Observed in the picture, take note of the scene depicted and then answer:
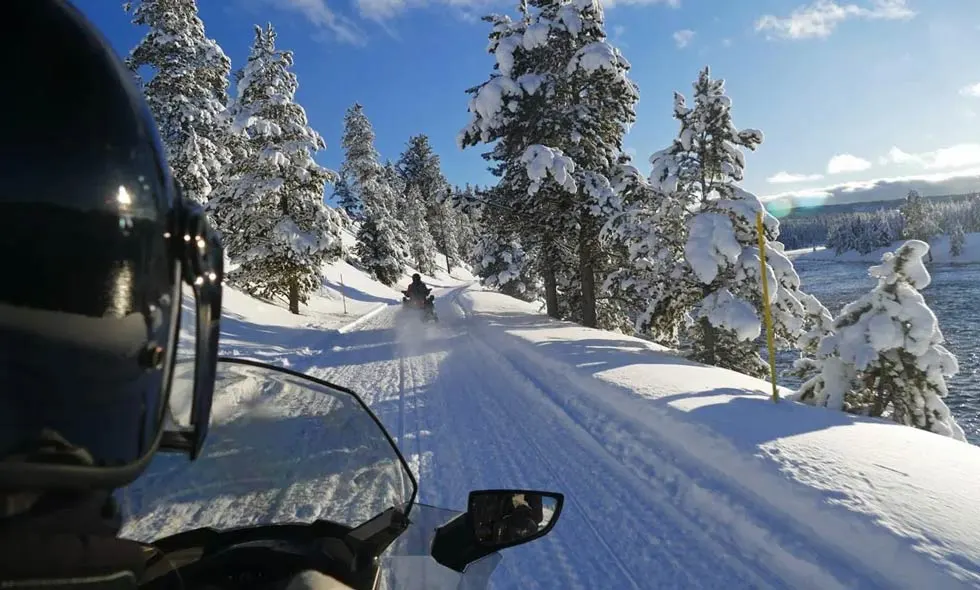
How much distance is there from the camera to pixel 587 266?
16.8 meters

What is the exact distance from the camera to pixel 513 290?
38344mm

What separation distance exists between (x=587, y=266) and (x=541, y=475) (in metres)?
11.9

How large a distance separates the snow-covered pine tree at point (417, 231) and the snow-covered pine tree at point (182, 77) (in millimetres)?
43300

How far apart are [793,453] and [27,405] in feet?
19.3

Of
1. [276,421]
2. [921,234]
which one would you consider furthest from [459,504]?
[921,234]

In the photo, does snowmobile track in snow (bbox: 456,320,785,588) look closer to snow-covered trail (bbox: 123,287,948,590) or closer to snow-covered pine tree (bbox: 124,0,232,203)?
snow-covered trail (bbox: 123,287,948,590)

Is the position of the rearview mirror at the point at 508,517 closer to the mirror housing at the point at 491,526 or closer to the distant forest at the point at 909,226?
the mirror housing at the point at 491,526

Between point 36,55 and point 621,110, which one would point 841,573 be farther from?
point 621,110

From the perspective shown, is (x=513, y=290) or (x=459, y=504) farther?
(x=513, y=290)

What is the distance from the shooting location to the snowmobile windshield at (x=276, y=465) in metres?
1.70

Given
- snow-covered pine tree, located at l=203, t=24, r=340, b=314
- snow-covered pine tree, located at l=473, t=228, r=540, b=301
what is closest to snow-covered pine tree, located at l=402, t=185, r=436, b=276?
snow-covered pine tree, located at l=473, t=228, r=540, b=301

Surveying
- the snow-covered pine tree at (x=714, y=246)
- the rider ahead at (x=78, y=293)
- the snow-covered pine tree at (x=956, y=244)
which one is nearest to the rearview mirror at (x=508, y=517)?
the rider ahead at (x=78, y=293)

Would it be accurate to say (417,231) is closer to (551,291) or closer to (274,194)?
(274,194)

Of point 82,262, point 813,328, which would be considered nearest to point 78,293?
point 82,262
